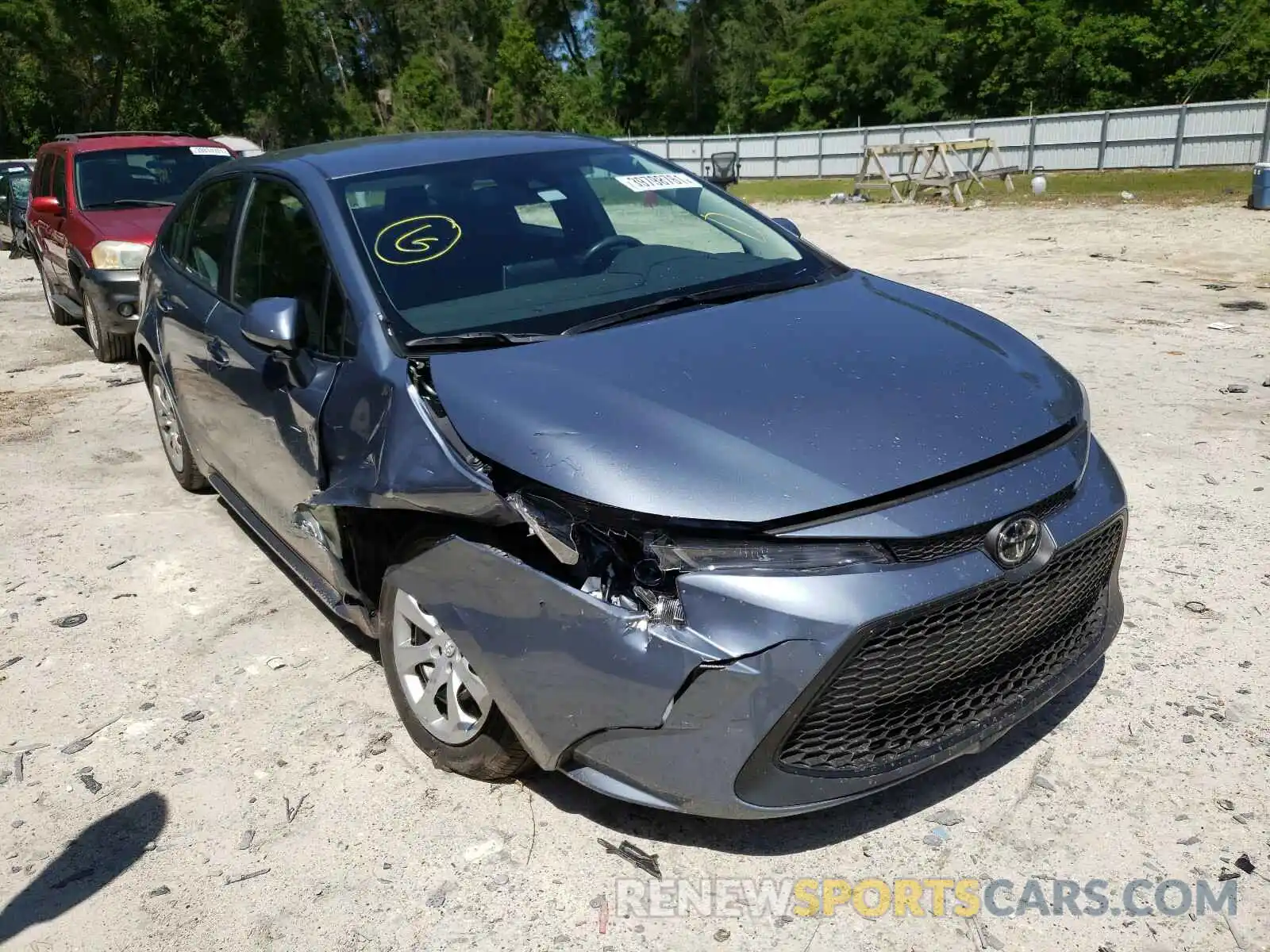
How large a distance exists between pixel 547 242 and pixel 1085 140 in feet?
91.8

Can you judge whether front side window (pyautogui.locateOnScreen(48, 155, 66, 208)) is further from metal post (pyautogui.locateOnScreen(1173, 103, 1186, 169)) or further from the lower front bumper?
metal post (pyautogui.locateOnScreen(1173, 103, 1186, 169))

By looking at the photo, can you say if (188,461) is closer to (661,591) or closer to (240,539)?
(240,539)

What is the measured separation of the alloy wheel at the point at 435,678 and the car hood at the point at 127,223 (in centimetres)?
664

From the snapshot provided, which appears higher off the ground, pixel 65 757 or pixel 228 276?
pixel 228 276

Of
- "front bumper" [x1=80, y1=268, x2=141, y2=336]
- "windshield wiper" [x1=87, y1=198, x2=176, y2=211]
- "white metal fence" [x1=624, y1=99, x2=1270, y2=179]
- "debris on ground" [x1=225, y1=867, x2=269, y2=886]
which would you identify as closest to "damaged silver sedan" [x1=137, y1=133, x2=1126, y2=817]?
"debris on ground" [x1=225, y1=867, x2=269, y2=886]

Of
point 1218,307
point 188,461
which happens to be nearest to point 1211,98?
point 1218,307

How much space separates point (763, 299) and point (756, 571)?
1.34 metres

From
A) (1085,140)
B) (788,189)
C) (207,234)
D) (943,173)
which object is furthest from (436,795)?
(788,189)

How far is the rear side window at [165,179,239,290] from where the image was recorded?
14.4ft

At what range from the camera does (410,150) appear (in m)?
3.99

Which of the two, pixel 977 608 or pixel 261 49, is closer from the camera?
pixel 977 608

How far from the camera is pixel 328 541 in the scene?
11.0 ft

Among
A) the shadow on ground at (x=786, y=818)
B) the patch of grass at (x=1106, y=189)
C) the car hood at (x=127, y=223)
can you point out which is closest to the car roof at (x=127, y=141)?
the car hood at (x=127, y=223)

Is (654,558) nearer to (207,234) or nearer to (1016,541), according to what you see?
(1016,541)
